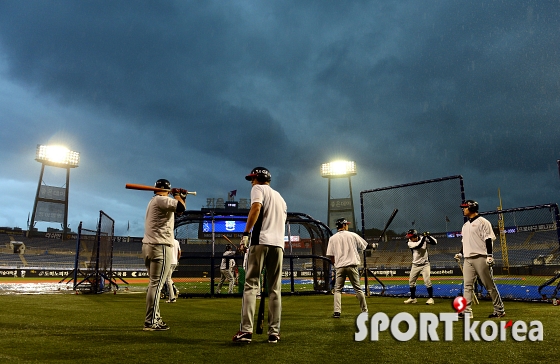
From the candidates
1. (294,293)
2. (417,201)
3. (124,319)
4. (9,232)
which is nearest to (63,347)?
(124,319)

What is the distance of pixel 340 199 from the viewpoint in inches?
2239

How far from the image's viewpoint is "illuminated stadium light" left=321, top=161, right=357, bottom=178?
2263 inches

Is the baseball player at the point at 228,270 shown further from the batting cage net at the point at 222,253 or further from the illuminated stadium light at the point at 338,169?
the illuminated stadium light at the point at 338,169

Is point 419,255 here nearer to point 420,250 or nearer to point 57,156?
point 420,250

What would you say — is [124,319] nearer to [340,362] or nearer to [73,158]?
[340,362]

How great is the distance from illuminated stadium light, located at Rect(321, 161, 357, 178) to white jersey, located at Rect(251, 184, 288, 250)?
52872mm

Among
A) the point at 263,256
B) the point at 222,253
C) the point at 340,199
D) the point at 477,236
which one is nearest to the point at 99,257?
the point at 263,256

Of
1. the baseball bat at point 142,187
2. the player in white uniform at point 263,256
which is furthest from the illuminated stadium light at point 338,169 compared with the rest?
the player in white uniform at point 263,256

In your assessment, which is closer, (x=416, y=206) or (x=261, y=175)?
(x=261, y=175)

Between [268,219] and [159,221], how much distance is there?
2020 millimetres

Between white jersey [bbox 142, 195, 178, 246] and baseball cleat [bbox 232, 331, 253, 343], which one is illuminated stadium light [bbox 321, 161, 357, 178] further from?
baseball cleat [bbox 232, 331, 253, 343]

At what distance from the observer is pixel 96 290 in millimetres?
14641

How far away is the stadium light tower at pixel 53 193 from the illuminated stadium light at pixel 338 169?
36483 mm

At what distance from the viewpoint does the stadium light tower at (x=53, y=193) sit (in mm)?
47156
